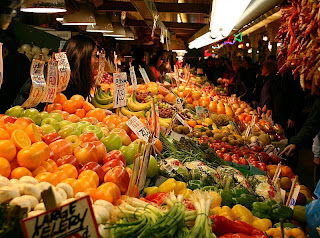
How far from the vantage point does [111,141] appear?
10.2 feet

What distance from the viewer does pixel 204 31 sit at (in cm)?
845

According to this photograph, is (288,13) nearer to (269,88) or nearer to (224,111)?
(224,111)

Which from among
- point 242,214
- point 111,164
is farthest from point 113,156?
point 242,214

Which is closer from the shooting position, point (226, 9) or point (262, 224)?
point (262, 224)

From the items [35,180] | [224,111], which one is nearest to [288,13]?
[35,180]

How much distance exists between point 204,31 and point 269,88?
2.04 meters

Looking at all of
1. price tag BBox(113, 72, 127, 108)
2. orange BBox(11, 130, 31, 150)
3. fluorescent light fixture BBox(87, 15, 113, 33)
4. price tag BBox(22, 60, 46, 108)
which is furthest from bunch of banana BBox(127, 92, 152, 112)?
orange BBox(11, 130, 31, 150)

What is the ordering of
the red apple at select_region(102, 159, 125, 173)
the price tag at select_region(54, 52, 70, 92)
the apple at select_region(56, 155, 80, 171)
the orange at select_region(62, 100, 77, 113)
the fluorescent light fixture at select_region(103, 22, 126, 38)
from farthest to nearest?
the fluorescent light fixture at select_region(103, 22, 126, 38), the orange at select_region(62, 100, 77, 113), the price tag at select_region(54, 52, 70, 92), the red apple at select_region(102, 159, 125, 173), the apple at select_region(56, 155, 80, 171)

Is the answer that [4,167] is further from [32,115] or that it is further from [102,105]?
[102,105]

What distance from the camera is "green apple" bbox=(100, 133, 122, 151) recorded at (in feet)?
10.2

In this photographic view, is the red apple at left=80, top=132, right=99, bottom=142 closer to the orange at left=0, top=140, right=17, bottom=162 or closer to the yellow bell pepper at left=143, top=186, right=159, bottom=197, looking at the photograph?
the yellow bell pepper at left=143, top=186, right=159, bottom=197

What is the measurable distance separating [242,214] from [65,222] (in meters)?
1.55

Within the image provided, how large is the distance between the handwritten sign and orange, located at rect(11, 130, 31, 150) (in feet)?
3.75

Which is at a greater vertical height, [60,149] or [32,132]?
[32,132]
